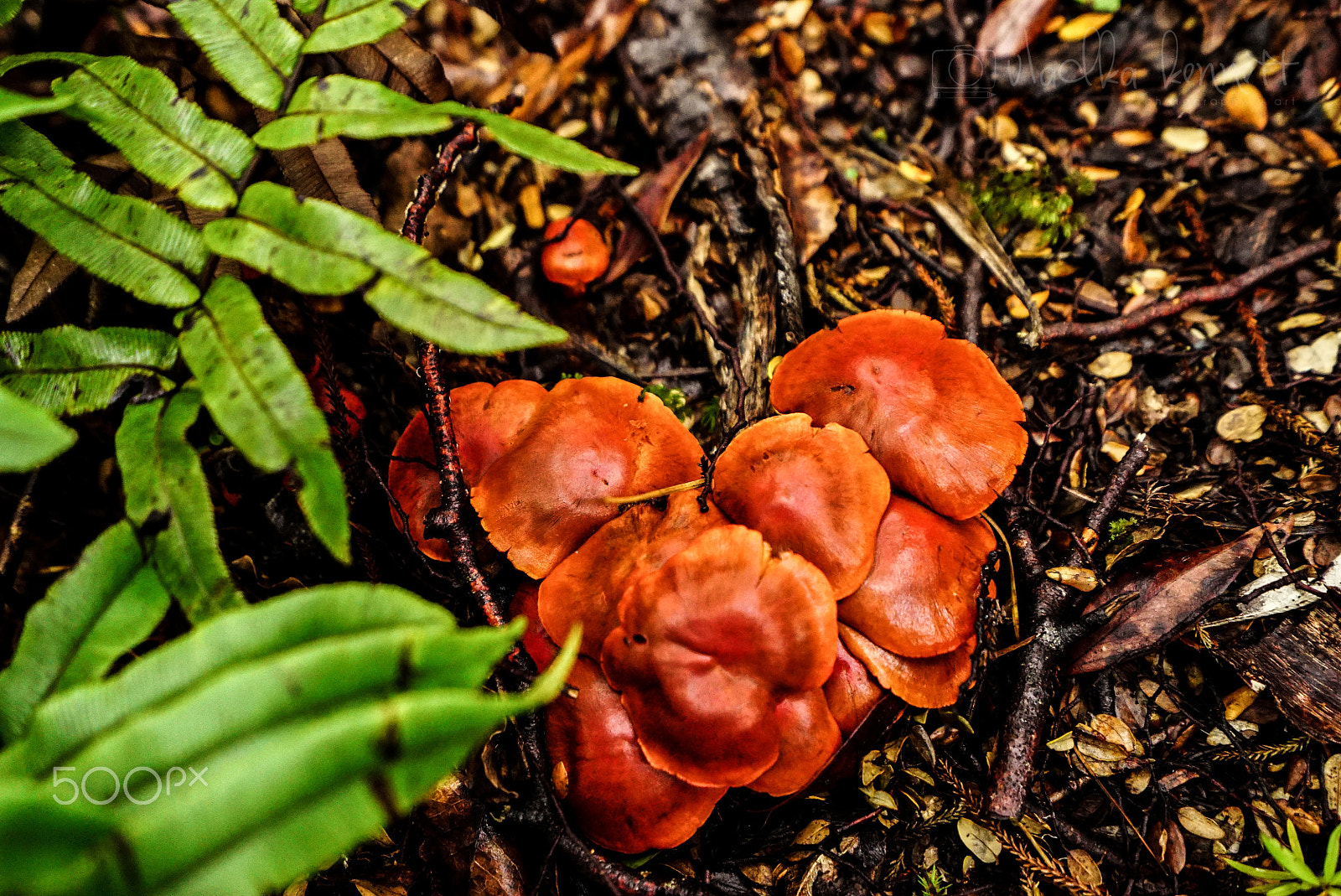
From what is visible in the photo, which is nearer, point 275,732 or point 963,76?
point 275,732

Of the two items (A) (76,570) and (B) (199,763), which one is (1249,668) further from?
(A) (76,570)

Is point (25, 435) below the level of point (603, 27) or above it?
below

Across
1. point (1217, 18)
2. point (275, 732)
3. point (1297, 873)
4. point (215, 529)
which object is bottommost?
point (1297, 873)

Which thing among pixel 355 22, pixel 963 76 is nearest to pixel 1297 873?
pixel 963 76

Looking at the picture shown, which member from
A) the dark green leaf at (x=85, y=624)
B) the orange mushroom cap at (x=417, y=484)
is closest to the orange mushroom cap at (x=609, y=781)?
the orange mushroom cap at (x=417, y=484)

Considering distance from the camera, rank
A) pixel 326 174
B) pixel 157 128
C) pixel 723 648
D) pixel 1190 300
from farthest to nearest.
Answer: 1. pixel 1190 300
2. pixel 326 174
3. pixel 723 648
4. pixel 157 128

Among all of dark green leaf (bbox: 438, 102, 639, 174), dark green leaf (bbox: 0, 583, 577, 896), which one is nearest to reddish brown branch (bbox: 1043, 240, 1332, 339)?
dark green leaf (bbox: 438, 102, 639, 174)

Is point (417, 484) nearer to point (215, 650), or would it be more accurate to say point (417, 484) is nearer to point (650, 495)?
point (650, 495)
